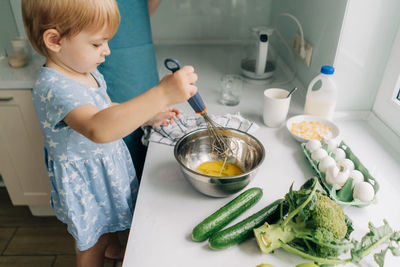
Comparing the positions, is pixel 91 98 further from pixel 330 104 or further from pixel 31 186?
pixel 31 186

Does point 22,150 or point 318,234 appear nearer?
point 318,234

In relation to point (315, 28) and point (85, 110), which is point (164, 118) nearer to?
point (85, 110)

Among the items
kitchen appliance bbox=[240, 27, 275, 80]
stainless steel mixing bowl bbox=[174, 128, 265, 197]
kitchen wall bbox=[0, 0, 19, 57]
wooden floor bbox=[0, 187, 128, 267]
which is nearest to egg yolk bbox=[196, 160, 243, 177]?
stainless steel mixing bowl bbox=[174, 128, 265, 197]

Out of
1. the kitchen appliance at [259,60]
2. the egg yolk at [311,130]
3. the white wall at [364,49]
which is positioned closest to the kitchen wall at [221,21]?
the kitchen appliance at [259,60]

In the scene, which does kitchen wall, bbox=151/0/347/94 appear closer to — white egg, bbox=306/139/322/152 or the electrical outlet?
the electrical outlet

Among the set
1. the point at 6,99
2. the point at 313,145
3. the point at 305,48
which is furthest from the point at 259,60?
Answer: the point at 6,99

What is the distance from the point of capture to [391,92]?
3.36 feet

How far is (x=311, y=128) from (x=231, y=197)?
0.40 metres

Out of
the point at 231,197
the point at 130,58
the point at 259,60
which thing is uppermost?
the point at 130,58

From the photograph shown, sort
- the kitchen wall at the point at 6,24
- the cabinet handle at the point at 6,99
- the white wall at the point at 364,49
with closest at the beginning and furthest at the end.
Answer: the white wall at the point at 364,49 → the cabinet handle at the point at 6,99 → the kitchen wall at the point at 6,24

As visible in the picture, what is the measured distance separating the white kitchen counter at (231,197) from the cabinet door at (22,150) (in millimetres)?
633

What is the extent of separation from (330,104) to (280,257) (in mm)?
600

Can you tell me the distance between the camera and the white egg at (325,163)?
2.64 feet

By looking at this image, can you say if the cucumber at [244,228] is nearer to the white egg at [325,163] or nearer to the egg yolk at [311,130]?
the white egg at [325,163]
